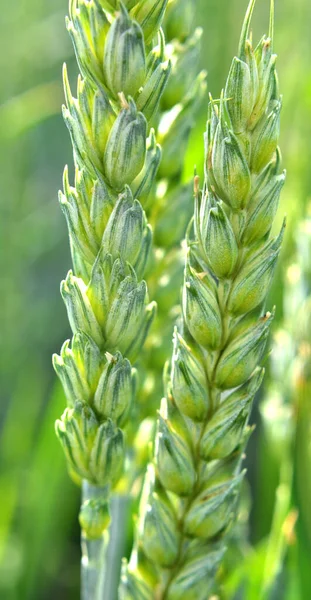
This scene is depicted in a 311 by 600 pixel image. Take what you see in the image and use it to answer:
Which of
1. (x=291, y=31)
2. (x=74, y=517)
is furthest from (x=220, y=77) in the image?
(x=74, y=517)

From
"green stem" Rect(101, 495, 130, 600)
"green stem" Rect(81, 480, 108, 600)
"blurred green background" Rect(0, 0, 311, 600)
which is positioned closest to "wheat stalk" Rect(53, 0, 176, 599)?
"green stem" Rect(81, 480, 108, 600)

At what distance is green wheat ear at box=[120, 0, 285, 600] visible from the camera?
1.77 ft

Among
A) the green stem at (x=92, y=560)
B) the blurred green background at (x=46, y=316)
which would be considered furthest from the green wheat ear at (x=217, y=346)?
the blurred green background at (x=46, y=316)

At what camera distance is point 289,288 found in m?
0.98

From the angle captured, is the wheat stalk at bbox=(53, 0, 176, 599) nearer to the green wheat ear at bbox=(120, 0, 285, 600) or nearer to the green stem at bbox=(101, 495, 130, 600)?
the green wheat ear at bbox=(120, 0, 285, 600)

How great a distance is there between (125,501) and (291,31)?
121cm

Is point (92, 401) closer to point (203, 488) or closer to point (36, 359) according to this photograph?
point (203, 488)

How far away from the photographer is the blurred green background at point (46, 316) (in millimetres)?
1187

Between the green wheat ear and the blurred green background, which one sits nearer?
the green wheat ear

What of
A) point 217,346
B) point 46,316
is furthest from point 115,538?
point 46,316

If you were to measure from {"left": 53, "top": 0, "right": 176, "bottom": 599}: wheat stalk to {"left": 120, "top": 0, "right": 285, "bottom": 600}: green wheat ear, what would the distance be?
0.04 metres

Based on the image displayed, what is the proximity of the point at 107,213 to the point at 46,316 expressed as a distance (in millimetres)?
1165

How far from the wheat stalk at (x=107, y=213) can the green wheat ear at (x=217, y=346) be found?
39mm

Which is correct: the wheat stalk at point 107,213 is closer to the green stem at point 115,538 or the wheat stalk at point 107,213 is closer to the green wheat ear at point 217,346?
the green wheat ear at point 217,346
